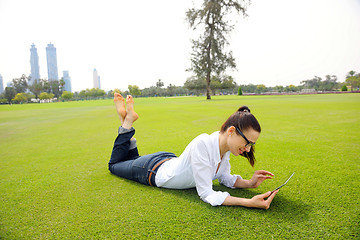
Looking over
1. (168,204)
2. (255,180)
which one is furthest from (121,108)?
(255,180)

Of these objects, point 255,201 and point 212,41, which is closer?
point 255,201

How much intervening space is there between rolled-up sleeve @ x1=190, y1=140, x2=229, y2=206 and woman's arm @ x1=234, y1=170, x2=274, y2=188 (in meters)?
0.48

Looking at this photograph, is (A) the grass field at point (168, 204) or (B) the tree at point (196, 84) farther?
(B) the tree at point (196, 84)

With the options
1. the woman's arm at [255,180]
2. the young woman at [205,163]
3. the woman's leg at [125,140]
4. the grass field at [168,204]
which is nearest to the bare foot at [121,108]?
the woman's leg at [125,140]

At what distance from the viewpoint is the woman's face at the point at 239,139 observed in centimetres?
189

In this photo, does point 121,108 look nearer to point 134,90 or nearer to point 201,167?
point 201,167

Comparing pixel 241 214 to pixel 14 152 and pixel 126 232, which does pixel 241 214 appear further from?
pixel 14 152

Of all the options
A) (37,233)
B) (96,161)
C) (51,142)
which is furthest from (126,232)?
(51,142)

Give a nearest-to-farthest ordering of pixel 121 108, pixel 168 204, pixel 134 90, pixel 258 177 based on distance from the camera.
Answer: pixel 168 204 < pixel 258 177 < pixel 121 108 < pixel 134 90

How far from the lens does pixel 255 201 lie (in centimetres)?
188

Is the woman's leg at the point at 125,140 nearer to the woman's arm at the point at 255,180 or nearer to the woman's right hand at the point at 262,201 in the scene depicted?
the woman's arm at the point at 255,180

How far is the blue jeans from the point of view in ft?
8.16

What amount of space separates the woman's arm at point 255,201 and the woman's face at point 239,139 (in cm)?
40

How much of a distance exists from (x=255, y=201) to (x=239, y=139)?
53cm
